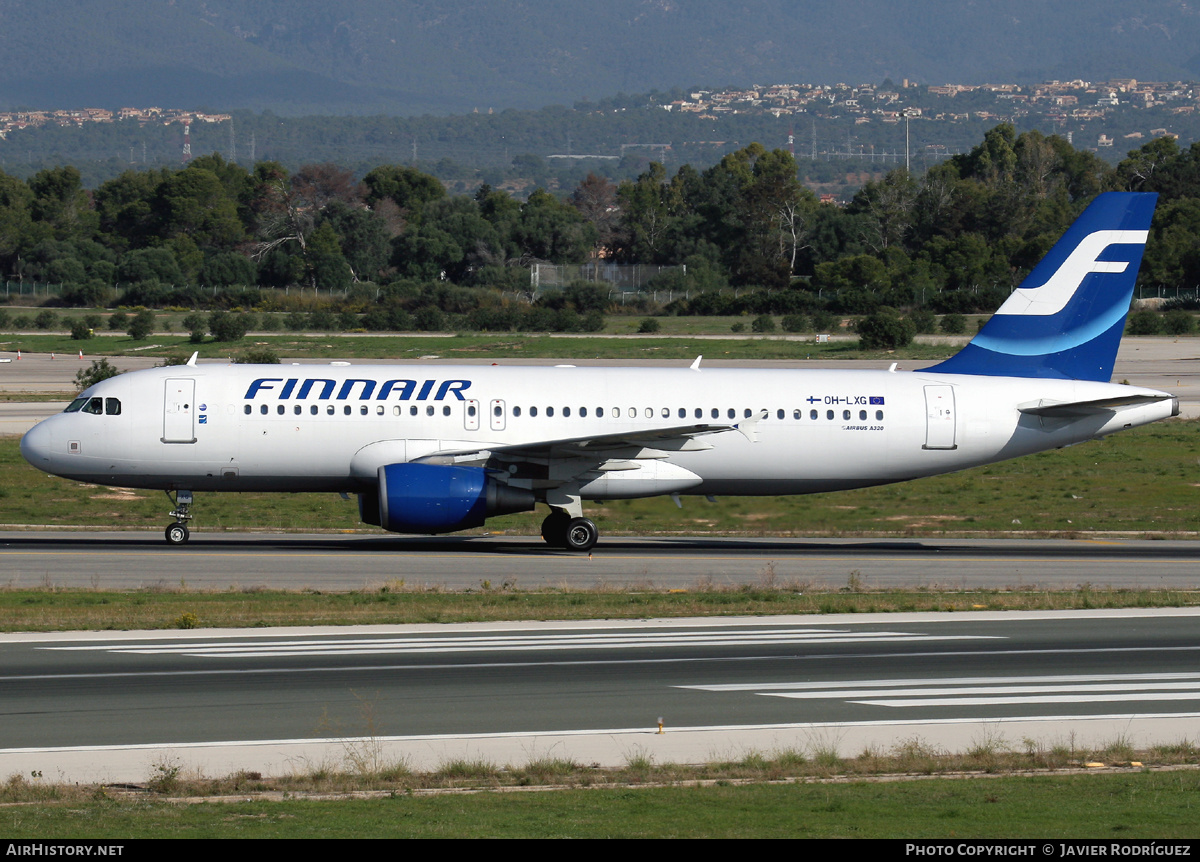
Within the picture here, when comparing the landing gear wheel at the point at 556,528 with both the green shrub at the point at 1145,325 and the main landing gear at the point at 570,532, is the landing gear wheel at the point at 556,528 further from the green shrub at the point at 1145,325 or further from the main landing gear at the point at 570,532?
the green shrub at the point at 1145,325

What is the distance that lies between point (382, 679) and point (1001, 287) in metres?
121

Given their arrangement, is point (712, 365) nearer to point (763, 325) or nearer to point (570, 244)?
point (763, 325)

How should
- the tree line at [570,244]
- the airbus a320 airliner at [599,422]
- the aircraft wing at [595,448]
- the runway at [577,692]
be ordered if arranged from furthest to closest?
the tree line at [570,244] < the airbus a320 airliner at [599,422] < the aircraft wing at [595,448] < the runway at [577,692]

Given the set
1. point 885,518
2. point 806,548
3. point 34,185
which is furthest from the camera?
point 34,185

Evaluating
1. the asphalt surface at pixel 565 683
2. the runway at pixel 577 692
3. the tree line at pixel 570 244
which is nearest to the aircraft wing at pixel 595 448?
the asphalt surface at pixel 565 683

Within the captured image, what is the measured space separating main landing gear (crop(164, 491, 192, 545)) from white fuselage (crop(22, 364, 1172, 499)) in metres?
0.48

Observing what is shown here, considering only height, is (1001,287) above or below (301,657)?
above

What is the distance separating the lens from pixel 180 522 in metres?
33.9

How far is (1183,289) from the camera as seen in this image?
129 meters

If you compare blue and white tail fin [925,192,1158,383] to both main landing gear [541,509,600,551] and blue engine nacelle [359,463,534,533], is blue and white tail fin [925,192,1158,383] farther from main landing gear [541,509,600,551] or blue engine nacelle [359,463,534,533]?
blue engine nacelle [359,463,534,533]

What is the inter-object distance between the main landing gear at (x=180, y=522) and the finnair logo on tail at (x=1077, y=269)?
20.5 m

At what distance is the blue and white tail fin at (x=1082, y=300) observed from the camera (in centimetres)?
3578

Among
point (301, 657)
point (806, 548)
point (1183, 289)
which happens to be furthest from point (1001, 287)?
point (301, 657)

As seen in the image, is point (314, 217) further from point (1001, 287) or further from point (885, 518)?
point (885, 518)
